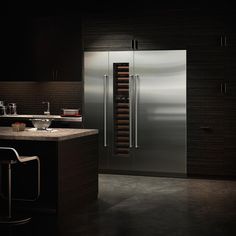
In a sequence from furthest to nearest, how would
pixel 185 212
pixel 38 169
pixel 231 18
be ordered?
pixel 231 18 → pixel 185 212 → pixel 38 169

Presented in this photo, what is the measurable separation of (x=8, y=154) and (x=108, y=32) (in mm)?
3779

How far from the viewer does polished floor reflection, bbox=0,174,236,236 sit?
497 cm

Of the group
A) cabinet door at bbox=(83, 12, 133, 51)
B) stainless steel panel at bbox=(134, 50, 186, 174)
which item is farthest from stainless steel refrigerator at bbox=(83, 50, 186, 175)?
cabinet door at bbox=(83, 12, 133, 51)

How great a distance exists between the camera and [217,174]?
778 cm

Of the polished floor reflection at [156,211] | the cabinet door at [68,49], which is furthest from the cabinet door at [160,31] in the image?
the polished floor reflection at [156,211]

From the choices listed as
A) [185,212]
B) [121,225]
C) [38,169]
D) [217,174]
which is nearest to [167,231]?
[121,225]

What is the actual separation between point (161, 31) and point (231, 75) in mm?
1222

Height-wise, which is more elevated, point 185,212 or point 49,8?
point 49,8

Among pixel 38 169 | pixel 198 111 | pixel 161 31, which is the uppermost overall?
pixel 161 31

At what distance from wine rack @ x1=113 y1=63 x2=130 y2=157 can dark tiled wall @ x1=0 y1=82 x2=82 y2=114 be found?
0.95 meters

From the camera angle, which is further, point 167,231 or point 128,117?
point 128,117

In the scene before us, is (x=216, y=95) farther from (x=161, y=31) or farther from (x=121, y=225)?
(x=121, y=225)

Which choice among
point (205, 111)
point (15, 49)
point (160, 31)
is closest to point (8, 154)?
point (205, 111)

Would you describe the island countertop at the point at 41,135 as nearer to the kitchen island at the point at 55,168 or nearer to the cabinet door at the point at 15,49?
the kitchen island at the point at 55,168
